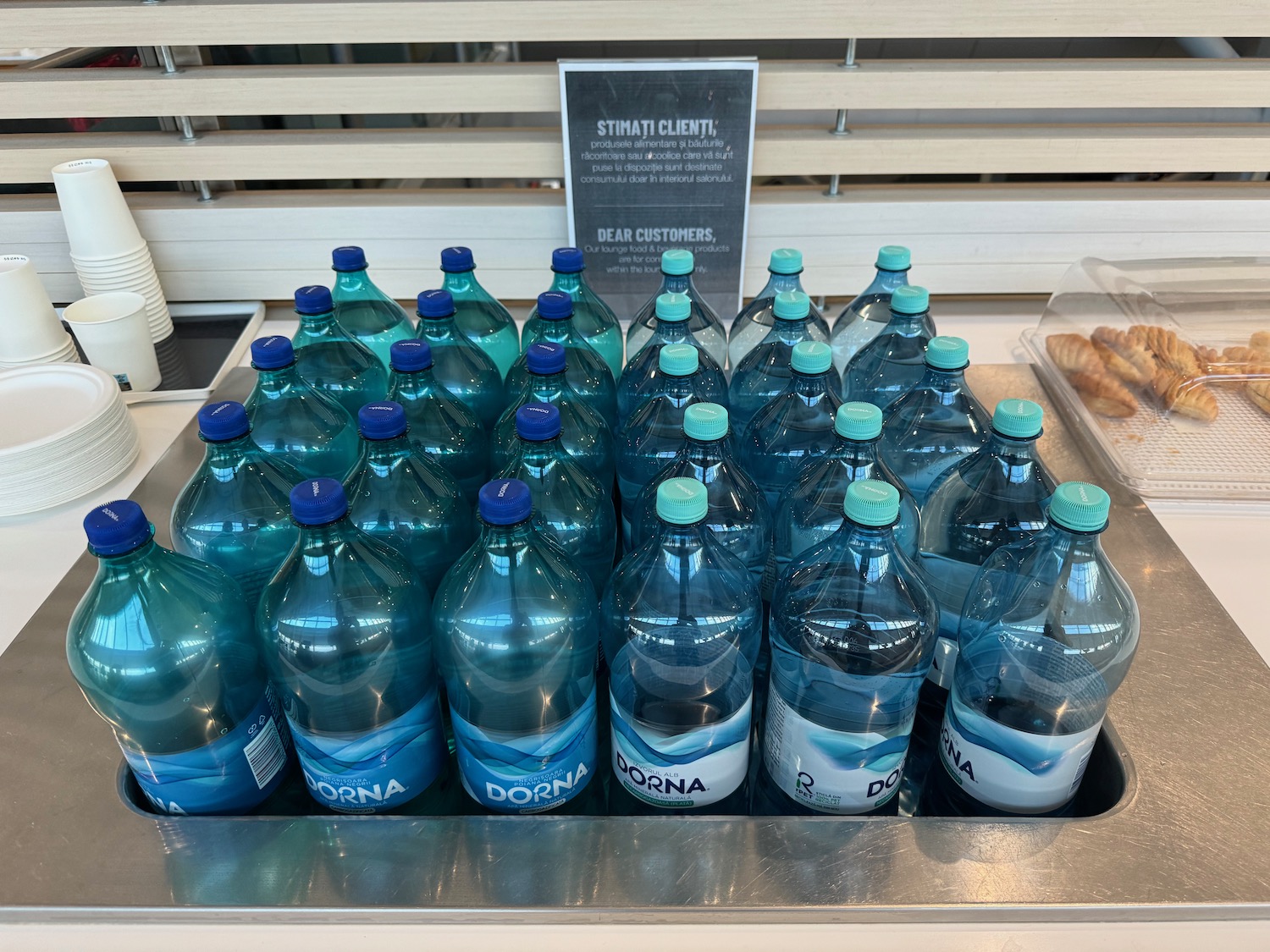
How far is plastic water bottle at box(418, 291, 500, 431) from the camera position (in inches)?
45.0

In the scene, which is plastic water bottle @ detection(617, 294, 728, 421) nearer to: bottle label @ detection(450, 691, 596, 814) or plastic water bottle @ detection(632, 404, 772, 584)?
plastic water bottle @ detection(632, 404, 772, 584)

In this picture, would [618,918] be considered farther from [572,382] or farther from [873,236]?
[873,236]

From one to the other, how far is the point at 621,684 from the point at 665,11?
105 centimetres

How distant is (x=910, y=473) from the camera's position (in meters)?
1.05

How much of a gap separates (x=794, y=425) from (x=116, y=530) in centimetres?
68

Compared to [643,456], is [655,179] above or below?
above

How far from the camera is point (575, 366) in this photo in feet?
3.74

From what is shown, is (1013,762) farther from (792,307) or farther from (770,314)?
(770,314)

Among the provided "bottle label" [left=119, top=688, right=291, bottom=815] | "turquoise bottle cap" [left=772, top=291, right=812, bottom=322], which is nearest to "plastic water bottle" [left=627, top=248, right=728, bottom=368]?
"turquoise bottle cap" [left=772, top=291, right=812, bottom=322]

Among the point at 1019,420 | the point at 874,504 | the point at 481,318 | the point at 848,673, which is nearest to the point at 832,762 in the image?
the point at 848,673

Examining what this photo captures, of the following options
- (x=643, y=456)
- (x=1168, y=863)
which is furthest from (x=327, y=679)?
(x=1168, y=863)

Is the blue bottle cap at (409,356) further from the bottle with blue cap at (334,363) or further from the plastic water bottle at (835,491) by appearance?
the plastic water bottle at (835,491)

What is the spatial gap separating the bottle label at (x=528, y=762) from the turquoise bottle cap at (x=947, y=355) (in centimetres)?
51

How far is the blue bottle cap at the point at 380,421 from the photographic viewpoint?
85 cm
